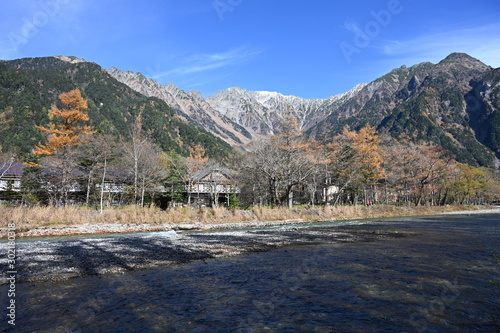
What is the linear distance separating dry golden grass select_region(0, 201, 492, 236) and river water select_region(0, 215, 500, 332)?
49.5 ft

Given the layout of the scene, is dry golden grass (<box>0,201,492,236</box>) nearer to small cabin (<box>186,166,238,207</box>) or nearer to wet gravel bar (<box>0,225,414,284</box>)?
wet gravel bar (<box>0,225,414,284</box>)

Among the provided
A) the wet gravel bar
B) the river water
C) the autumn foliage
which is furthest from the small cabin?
the river water

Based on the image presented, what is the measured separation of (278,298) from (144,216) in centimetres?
1991

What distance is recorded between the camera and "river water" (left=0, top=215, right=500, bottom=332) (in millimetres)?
4887

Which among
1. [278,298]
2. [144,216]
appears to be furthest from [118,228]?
[278,298]

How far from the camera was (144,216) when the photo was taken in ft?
77.5

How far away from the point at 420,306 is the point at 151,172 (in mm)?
35218

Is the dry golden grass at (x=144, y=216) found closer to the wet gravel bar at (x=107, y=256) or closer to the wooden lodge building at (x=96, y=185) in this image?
the wet gravel bar at (x=107, y=256)

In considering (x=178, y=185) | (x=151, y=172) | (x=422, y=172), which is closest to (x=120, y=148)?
(x=151, y=172)

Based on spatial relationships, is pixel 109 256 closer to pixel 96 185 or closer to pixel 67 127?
pixel 96 185

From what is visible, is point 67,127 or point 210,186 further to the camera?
point 210,186

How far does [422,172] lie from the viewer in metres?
47.9

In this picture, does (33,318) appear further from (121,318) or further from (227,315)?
(227,315)

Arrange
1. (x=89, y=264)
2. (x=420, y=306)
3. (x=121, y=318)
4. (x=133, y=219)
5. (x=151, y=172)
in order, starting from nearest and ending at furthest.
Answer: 1. (x=121, y=318)
2. (x=420, y=306)
3. (x=89, y=264)
4. (x=133, y=219)
5. (x=151, y=172)
